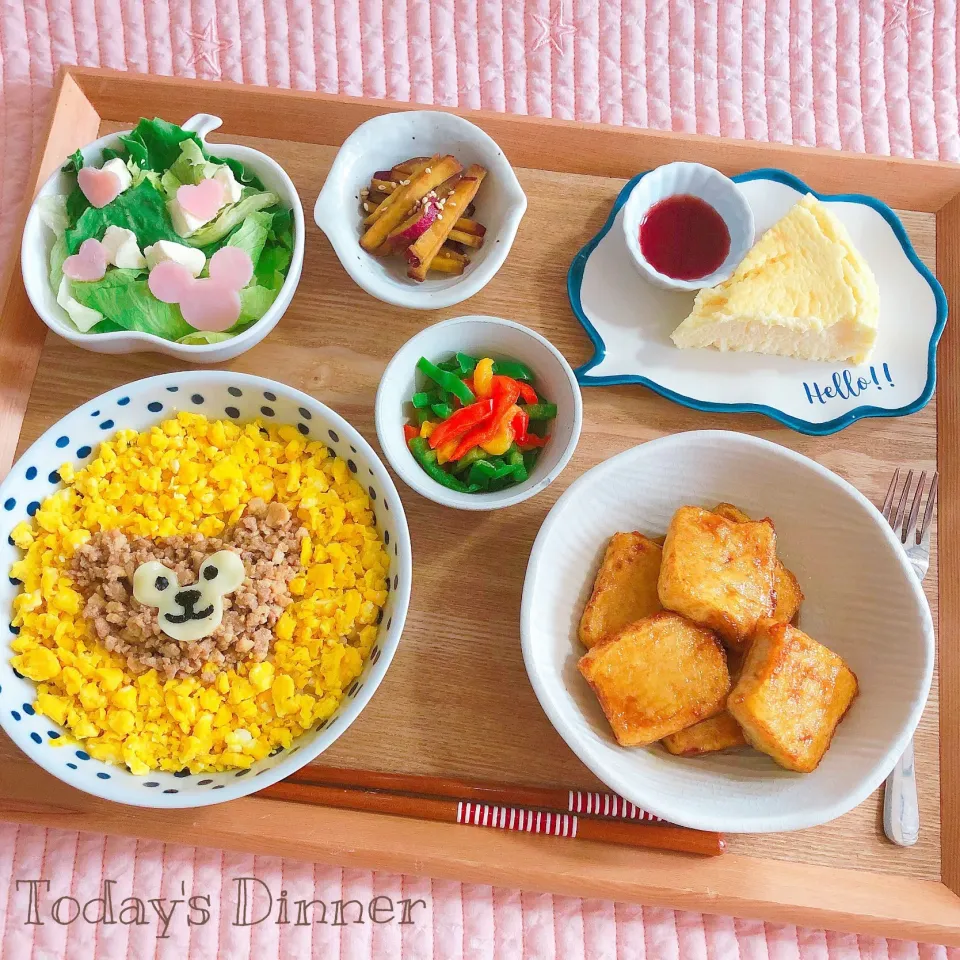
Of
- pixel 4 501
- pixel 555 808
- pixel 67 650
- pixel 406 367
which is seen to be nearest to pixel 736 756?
pixel 555 808

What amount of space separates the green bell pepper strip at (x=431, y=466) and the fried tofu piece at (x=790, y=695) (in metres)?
0.71

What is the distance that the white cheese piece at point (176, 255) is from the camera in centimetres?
192

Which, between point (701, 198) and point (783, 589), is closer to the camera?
point (783, 589)

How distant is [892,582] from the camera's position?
1.76 meters

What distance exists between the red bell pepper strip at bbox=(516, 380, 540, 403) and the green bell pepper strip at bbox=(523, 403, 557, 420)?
0.02 meters

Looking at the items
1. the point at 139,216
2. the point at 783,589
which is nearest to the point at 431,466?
the point at 783,589

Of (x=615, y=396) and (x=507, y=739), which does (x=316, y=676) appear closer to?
(x=507, y=739)

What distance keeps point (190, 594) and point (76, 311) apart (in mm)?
730

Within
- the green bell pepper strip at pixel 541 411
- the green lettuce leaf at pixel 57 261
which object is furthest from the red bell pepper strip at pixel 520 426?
the green lettuce leaf at pixel 57 261

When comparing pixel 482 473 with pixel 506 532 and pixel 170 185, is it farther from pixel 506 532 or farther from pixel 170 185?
pixel 170 185

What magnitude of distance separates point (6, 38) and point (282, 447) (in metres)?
1.61

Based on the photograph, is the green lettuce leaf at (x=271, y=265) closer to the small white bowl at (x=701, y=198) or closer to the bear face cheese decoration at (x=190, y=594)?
the bear face cheese decoration at (x=190, y=594)

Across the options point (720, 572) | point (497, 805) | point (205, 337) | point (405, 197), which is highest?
point (405, 197)

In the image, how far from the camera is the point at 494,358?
1989 mm
